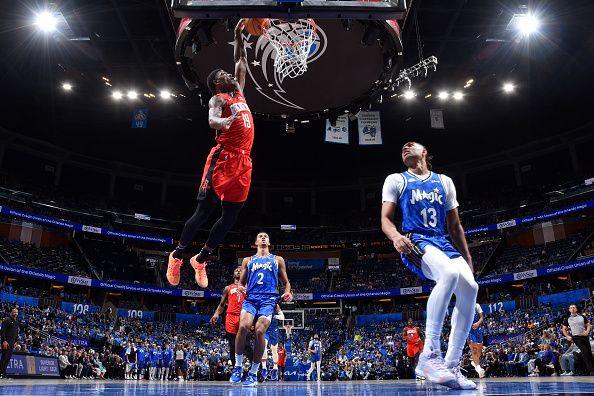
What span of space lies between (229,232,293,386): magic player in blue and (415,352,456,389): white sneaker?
130 inches

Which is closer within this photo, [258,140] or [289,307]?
[258,140]

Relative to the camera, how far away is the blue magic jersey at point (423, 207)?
14.3 ft

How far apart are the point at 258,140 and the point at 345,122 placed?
1115 cm

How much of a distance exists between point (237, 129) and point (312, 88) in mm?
7211

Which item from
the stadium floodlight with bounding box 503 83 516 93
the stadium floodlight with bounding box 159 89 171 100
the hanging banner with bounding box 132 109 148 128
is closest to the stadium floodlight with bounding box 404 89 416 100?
the stadium floodlight with bounding box 503 83 516 93

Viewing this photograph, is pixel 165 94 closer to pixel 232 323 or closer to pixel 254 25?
pixel 232 323

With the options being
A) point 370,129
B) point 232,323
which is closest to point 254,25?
point 232,323

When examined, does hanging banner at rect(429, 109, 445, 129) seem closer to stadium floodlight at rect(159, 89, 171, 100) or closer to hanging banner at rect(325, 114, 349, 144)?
hanging banner at rect(325, 114, 349, 144)

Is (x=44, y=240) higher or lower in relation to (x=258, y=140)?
lower

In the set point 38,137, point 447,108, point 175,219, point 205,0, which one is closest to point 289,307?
point 175,219

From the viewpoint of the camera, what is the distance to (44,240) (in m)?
34.6

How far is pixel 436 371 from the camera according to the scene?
3.87 meters

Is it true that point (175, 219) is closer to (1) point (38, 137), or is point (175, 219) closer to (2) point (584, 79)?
(1) point (38, 137)

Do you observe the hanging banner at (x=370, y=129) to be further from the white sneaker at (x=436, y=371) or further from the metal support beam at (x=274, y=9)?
the white sneaker at (x=436, y=371)
